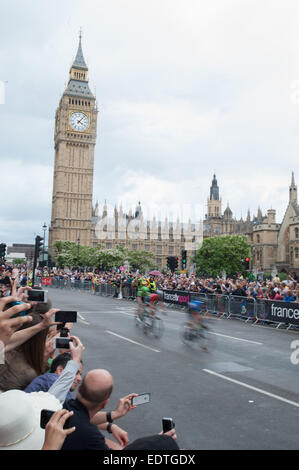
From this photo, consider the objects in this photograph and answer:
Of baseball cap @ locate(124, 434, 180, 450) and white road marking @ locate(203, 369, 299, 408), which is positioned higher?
baseball cap @ locate(124, 434, 180, 450)

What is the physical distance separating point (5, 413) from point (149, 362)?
774cm

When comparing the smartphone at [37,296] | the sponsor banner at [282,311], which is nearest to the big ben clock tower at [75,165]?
the sponsor banner at [282,311]

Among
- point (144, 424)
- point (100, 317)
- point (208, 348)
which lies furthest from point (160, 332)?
point (144, 424)

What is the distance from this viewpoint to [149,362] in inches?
386

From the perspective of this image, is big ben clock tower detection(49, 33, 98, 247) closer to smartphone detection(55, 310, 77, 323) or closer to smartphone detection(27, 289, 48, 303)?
smartphone detection(27, 289, 48, 303)

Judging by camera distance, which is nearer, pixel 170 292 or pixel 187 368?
pixel 187 368

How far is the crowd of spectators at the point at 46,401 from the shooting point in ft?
7.95

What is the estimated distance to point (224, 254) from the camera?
7019 centimetres

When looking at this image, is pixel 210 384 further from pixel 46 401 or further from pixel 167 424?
pixel 167 424

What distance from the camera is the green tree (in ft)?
228

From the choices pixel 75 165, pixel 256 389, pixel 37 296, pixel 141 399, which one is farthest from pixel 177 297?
pixel 75 165

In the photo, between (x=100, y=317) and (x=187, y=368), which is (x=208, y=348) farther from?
(x=100, y=317)

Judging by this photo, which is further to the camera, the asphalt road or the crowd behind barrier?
the crowd behind barrier

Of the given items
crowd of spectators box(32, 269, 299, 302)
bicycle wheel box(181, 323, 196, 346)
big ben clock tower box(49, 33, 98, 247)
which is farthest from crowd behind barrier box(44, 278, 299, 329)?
big ben clock tower box(49, 33, 98, 247)
